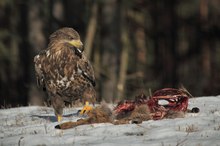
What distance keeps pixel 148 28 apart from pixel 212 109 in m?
31.6

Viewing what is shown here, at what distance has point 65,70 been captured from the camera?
1054 centimetres

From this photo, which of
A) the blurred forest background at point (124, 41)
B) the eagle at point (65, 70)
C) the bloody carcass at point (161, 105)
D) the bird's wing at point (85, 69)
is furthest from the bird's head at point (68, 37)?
the blurred forest background at point (124, 41)

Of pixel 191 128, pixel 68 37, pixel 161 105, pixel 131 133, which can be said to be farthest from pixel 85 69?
pixel 191 128

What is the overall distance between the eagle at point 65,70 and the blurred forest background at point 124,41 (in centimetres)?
1393

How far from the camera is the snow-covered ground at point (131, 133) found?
763 cm

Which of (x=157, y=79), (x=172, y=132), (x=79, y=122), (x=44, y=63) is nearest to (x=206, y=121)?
(x=172, y=132)

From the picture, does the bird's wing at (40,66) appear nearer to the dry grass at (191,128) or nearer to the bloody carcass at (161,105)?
the bloody carcass at (161,105)

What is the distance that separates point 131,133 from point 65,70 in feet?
8.29

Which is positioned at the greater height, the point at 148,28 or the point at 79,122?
the point at 148,28

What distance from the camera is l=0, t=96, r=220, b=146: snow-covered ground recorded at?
763cm

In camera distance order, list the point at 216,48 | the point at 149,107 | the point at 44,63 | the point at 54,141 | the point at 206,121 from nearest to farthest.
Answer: the point at 54,141, the point at 206,121, the point at 149,107, the point at 44,63, the point at 216,48

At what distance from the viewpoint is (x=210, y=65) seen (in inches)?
1515

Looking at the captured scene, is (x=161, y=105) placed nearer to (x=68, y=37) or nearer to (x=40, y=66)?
(x=68, y=37)

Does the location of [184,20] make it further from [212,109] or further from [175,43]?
[212,109]
